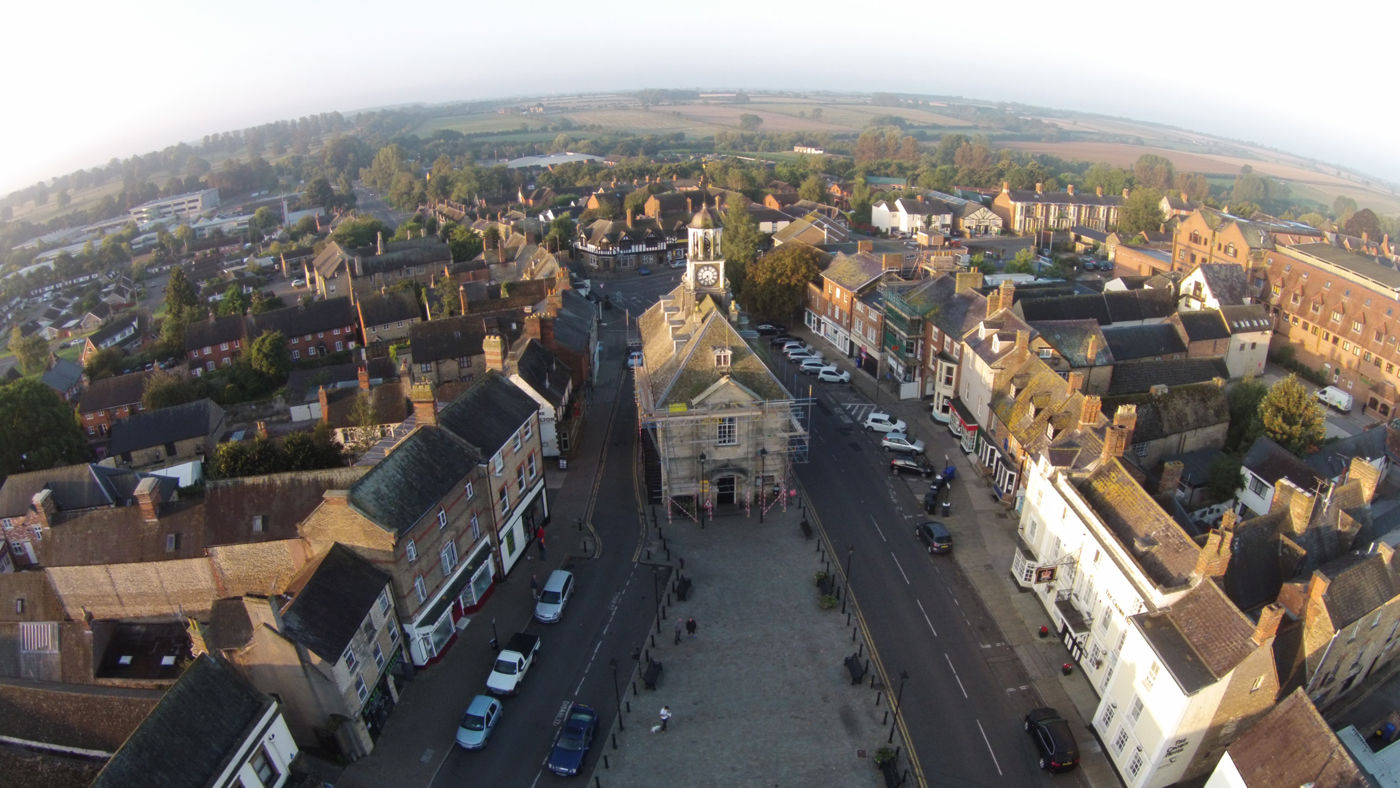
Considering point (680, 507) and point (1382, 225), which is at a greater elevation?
point (1382, 225)

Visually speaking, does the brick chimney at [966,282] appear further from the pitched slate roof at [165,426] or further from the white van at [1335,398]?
the pitched slate roof at [165,426]

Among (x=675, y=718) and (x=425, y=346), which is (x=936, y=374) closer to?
(x=675, y=718)

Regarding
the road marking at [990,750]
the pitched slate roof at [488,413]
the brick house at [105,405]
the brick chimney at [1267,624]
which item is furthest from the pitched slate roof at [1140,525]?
the brick house at [105,405]

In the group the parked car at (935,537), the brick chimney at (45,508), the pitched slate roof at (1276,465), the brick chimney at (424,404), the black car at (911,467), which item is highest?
the brick chimney at (424,404)

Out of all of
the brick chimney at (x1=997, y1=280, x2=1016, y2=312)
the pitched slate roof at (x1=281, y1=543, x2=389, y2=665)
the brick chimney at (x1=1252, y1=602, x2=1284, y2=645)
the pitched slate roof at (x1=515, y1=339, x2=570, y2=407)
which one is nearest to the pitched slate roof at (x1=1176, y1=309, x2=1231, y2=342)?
the brick chimney at (x1=997, y1=280, x2=1016, y2=312)

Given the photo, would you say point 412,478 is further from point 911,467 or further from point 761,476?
point 911,467

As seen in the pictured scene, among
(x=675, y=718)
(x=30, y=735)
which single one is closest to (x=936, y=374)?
(x=675, y=718)
